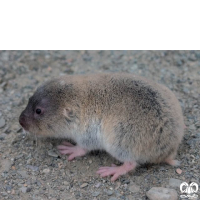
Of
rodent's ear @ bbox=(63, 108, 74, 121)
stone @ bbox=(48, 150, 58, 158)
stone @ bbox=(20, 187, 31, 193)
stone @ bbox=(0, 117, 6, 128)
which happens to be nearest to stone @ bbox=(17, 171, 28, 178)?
stone @ bbox=(20, 187, 31, 193)

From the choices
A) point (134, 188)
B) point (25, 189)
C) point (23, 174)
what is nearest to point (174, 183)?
point (134, 188)

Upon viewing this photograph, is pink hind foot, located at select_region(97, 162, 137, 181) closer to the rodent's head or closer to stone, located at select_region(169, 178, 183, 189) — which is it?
stone, located at select_region(169, 178, 183, 189)

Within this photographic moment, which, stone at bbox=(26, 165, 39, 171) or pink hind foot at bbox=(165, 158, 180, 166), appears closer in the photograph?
pink hind foot at bbox=(165, 158, 180, 166)

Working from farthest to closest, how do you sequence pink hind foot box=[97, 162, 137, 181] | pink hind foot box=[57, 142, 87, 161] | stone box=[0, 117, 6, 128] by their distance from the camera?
stone box=[0, 117, 6, 128] < pink hind foot box=[57, 142, 87, 161] < pink hind foot box=[97, 162, 137, 181]

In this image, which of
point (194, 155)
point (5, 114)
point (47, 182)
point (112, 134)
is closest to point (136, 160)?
point (112, 134)

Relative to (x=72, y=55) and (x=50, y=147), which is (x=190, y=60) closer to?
(x=72, y=55)

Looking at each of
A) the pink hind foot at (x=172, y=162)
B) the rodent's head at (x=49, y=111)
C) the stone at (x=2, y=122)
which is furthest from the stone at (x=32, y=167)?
the pink hind foot at (x=172, y=162)

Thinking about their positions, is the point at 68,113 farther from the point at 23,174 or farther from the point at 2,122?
the point at 2,122

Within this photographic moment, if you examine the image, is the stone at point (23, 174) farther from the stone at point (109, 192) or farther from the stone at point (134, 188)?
the stone at point (134, 188)
